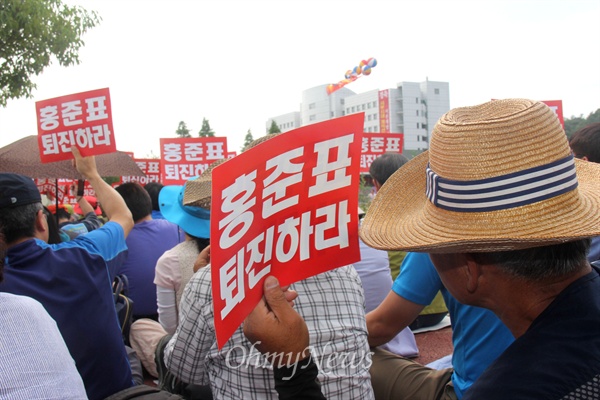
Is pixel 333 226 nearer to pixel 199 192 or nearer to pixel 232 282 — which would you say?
pixel 232 282

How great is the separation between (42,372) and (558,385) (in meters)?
1.22

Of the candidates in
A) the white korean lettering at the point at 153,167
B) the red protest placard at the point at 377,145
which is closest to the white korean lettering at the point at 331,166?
the red protest placard at the point at 377,145

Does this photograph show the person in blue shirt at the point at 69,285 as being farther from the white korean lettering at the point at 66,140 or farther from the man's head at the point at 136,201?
the man's head at the point at 136,201

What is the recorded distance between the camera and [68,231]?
441 centimetres

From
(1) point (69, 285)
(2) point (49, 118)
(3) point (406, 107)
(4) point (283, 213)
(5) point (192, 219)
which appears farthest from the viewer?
(3) point (406, 107)

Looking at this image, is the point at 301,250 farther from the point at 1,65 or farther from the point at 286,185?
the point at 1,65

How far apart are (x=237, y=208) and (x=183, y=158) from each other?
789cm

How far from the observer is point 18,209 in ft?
7.81

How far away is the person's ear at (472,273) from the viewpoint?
1.25m

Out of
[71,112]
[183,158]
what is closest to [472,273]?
[71,112]

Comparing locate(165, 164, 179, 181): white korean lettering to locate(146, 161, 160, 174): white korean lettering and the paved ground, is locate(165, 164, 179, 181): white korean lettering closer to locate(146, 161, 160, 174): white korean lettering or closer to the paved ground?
locate(146, 161, 160, 174): white korean lettering

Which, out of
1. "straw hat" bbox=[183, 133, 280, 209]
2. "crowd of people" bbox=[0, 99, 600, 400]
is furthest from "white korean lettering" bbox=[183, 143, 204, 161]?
"straw hat" bbox=[183, 133, 280, 209]

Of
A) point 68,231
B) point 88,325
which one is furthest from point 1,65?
point 88,325

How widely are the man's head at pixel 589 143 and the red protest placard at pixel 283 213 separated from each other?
237 cm
